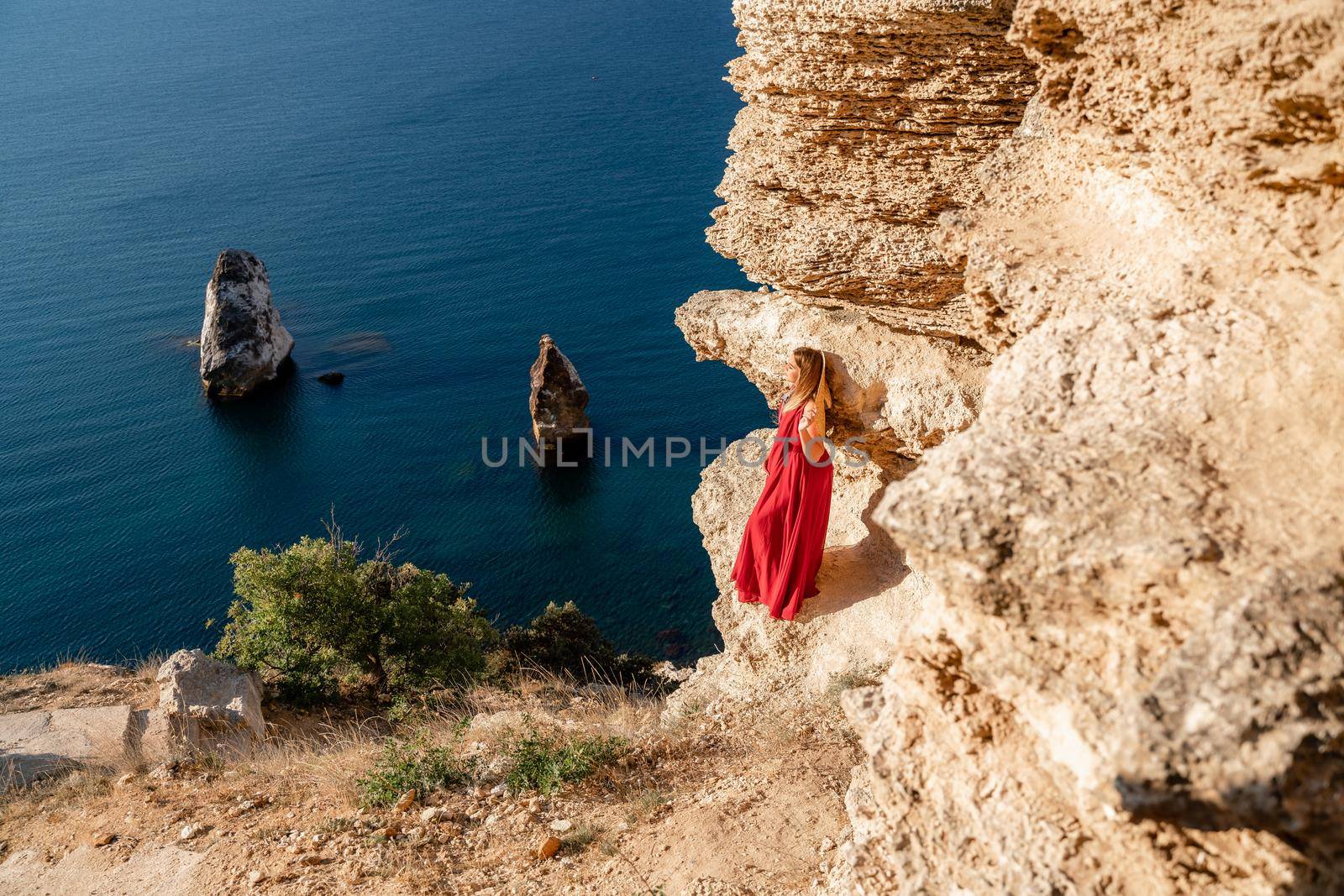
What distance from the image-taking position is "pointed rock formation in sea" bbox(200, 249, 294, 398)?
1335 inches

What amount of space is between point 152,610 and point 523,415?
13.1 metres

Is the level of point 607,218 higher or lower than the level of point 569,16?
lower

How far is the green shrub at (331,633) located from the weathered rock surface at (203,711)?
0.94 m

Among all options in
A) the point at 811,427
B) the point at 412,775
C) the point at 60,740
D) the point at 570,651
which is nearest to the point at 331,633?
the point at 60,740

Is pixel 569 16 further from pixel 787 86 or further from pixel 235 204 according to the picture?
pixel 787 86

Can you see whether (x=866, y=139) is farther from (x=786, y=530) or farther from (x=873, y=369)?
(x=786, y=530)

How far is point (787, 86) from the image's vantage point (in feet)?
26.9

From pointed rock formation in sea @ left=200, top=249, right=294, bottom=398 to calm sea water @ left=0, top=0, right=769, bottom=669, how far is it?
0.99 m

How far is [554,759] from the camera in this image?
7.51 m

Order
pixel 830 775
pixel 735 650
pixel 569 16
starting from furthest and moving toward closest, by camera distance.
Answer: pixel 569 16, pixel 735 650, pixel 830 775

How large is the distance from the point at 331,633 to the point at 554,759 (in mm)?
7491

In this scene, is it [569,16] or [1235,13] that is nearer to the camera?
[1235,13]

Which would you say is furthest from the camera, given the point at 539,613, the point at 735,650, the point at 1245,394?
the point at 539,613

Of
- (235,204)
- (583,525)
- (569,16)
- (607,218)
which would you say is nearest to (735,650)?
(583,525)
